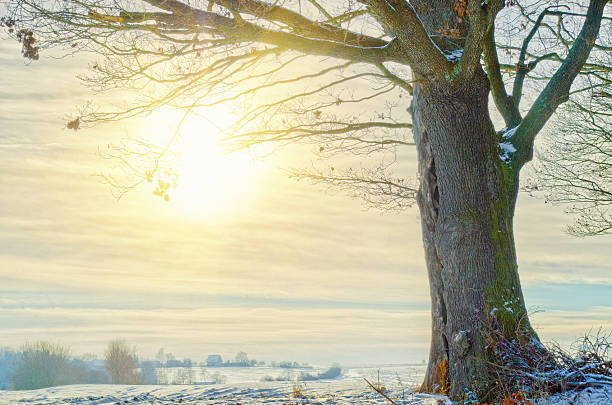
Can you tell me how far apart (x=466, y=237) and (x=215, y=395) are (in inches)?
193

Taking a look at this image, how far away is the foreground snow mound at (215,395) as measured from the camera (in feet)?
23.2

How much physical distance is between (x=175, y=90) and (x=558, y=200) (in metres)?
12.7

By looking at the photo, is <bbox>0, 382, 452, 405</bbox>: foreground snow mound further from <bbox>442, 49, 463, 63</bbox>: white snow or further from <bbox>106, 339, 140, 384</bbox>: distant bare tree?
<bbox>106, 339, 140, 384</bbox>: distant bare tree

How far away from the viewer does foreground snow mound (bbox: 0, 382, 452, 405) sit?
7.08 metres

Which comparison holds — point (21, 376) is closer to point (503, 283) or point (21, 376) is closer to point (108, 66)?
point (108, 66)

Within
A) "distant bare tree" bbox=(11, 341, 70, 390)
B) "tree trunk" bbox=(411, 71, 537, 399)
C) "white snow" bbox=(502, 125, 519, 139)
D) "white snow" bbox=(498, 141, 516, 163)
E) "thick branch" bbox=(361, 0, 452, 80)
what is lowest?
"distant bare tree" bbox=(11, 341, 70, 390)

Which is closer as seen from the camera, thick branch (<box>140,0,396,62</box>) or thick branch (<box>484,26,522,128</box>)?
thick branch (<box>140,0,396,62</box>)

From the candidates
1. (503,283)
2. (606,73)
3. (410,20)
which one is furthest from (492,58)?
(606,73)

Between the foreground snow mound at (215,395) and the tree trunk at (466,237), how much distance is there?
0.70m

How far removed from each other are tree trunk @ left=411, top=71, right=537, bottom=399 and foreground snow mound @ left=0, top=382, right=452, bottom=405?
2.28ft

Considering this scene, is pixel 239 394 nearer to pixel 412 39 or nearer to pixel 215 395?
pixel 215 395

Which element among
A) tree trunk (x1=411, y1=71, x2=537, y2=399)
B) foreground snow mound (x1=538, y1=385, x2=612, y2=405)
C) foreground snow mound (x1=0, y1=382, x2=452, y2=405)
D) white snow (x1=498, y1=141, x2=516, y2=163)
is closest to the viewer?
foreground snow mound (x1=538, y1=385, x2=612, y2=405)

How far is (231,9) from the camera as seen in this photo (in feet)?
18.7

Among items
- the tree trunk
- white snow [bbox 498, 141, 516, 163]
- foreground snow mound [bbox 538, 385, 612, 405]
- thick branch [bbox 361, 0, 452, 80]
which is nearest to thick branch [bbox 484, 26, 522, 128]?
white snow [bbox 498, 141, 516, 163]
